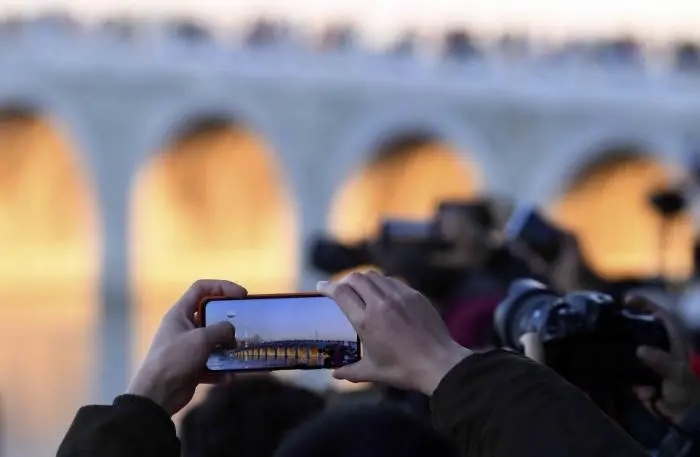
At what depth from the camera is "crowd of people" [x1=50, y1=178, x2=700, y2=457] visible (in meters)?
1.04

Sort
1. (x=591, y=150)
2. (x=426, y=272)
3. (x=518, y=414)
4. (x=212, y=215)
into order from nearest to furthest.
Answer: (x=518, y=414), (x=426, y=272), (x=591, y=150), (x=212, y=215)

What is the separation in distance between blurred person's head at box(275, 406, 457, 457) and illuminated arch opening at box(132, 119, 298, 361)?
17.7 metres

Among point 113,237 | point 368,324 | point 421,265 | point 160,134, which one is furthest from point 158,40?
point 368,324

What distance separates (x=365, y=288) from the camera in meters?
1.19

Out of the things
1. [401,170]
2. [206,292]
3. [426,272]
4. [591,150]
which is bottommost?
[401,170]

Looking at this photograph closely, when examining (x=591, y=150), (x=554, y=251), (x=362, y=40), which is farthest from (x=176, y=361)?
(x=362, y=40)

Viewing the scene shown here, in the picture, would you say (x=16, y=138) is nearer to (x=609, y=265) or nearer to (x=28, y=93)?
(x=28, y=93)

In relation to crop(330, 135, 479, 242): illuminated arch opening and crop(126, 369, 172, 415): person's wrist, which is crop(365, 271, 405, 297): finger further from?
crop(330, 135, 479, 242): illuminated arch opening

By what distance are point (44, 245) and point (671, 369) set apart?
1834 centimetres

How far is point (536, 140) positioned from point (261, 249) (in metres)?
5.07

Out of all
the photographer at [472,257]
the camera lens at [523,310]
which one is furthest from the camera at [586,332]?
the photographer at [472,257]

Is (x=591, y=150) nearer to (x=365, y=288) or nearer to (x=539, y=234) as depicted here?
(x=539, y=234)

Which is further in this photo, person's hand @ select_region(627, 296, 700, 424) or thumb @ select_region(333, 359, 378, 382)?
person's hand @ select_region(627, 296, 700, 424)

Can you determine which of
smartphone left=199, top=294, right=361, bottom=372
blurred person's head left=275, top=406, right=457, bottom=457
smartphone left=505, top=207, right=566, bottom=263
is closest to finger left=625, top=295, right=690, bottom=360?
smartphone left=199, top=294, right=361, bottom=372
